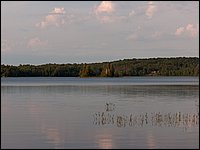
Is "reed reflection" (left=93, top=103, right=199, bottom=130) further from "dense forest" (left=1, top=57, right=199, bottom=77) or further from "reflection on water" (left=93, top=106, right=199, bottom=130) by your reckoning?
"dense forest" (left=1, top=57, right=199, bottom=77)

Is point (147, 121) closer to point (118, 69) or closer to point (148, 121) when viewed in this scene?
point (148, 121)

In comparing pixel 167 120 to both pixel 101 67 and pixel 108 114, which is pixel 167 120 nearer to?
pixel 108 114

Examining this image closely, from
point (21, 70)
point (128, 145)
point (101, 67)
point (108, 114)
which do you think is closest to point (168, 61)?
point (101, 67)

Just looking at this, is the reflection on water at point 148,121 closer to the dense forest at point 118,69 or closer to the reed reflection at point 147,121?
the reed reflection at point 147,121

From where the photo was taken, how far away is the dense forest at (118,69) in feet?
464

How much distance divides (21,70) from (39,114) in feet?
420

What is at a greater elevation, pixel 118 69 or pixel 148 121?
pixel 118 69

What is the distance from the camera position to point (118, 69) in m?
148

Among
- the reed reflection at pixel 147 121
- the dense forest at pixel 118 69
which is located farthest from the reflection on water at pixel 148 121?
the dense forest at pixel 118 69

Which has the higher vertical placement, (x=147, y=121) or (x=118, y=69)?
(x=118, y=69)

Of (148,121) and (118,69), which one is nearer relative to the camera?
(148,121)

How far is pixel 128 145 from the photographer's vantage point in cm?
1510

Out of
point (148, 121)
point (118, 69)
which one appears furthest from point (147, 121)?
point (118, 69)

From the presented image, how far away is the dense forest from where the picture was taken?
464 feet
